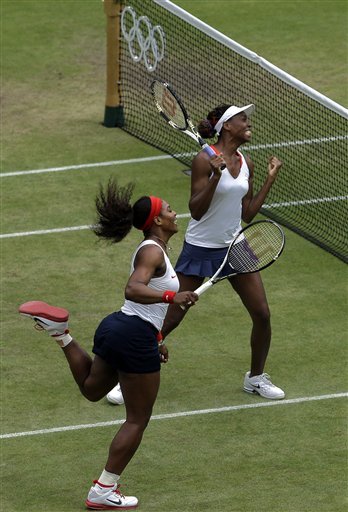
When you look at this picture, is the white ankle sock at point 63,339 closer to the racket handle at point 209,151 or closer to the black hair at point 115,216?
the black hair at point 115,216

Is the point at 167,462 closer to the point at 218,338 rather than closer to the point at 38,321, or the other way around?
the point at 38,321

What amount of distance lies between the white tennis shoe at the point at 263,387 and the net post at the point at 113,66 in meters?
7.03

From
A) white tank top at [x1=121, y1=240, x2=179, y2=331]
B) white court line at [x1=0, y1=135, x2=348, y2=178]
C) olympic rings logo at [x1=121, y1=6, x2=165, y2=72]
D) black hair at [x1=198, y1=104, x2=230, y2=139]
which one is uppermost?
black hair at [x1=198, y1=104, x2=230, y2=139]

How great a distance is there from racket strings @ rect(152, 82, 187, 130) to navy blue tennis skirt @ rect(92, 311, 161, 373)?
2.47 m

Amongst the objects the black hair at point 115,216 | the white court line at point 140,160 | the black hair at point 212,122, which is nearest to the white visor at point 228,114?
the black hair at point 212,122

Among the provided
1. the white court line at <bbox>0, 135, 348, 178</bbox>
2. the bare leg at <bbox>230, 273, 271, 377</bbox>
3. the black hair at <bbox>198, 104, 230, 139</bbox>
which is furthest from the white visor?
the white court line at <bbox>0, 135, 348, 178</bbox>

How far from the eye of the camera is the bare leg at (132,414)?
977 cm

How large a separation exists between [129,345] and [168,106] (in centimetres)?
298

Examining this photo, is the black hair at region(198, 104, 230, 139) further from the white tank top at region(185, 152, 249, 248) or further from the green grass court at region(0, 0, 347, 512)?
the green grass court at region(0, 0, 347, 512)

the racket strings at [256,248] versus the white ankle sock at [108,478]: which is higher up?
the racket strings at [256,248]

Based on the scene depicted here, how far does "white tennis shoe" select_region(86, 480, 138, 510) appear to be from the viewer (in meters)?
9.88

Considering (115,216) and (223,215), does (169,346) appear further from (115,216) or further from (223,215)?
(115,216)

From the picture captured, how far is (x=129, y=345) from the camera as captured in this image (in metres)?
9.75

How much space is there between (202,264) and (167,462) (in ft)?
5.63
